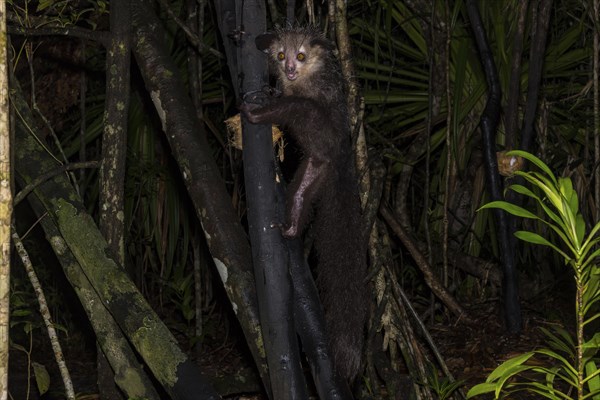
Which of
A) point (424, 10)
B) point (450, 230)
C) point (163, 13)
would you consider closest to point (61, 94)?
point (163, 13)

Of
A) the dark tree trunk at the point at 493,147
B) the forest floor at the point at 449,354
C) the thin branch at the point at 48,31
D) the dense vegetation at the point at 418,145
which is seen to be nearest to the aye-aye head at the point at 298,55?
the thin branch at the point at 48,31

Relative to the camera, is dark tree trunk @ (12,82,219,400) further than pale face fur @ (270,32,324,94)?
No

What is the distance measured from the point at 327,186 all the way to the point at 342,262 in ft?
0.95

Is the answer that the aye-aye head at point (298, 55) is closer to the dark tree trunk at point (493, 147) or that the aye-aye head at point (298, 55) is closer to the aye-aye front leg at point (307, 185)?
the aye-aye front leg at point (307, 185)

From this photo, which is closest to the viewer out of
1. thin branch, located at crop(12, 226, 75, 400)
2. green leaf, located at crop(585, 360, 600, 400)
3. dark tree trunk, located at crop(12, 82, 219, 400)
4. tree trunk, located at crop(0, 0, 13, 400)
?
tree trunk, located at crop(0, 0, 13, 400)

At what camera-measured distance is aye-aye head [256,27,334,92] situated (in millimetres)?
3297

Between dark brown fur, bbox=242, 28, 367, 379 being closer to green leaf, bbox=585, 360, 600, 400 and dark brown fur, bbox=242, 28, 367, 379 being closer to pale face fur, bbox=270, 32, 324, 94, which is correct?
pale face fur, bbox=270, 32, 324, 94

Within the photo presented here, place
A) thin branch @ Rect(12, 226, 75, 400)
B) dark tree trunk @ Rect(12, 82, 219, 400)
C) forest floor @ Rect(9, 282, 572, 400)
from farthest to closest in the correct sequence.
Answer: forest floor @ Rect(9, 282, 572, 400)
dark tree trunk @ Rect(12, 82, 219, 400)
thin branch @ Rect(12, 226, 75, 400)

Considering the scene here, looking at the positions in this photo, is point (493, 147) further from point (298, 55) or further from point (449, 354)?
point (298, 55)

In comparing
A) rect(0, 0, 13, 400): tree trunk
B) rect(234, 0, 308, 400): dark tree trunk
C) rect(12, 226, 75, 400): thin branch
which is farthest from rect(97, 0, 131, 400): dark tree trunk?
rect(0, 0, 13, 400): tree trunk

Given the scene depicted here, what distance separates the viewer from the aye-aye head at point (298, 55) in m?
3.30

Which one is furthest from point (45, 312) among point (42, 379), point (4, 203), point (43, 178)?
point (4, 203)

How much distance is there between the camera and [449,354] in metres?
4.57

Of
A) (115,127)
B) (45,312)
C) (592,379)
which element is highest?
(115,127)
